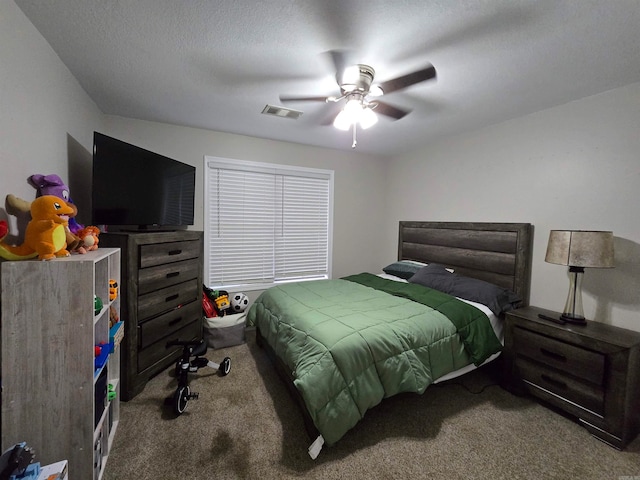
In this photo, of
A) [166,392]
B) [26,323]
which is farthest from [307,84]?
[166,392]

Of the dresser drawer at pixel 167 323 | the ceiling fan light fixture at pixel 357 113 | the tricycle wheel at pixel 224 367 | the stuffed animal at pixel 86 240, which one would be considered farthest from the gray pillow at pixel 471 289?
the stuffed animal at pixel 86 240

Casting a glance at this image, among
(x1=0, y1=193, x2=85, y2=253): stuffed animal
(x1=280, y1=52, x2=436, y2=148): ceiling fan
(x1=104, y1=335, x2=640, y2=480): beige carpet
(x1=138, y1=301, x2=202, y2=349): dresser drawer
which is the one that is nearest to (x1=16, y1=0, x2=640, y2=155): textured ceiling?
(x1=280, y1=52, x2=436, y2=148): ceiling fan

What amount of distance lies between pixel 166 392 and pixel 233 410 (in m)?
0.62

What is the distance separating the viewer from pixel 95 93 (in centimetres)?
218

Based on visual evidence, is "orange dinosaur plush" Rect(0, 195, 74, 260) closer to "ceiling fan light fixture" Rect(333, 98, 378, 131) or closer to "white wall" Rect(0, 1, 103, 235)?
"white wall" Rect(0, 1, 103, 235)

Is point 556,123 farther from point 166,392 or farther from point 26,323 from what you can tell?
point 166,392

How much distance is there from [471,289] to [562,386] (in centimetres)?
91

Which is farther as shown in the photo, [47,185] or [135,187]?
[135,187]

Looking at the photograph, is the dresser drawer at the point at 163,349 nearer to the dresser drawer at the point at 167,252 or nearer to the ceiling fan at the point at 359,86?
the dresser drawer at the point at 167,252

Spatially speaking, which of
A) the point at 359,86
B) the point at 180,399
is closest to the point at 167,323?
the point at 180,399

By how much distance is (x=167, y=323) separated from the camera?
2.29 metres

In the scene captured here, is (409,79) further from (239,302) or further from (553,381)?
(239,302)

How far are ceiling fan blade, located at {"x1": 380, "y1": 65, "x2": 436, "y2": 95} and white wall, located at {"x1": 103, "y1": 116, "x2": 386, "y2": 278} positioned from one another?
129cm

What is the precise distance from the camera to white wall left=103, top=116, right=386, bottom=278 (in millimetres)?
2816
